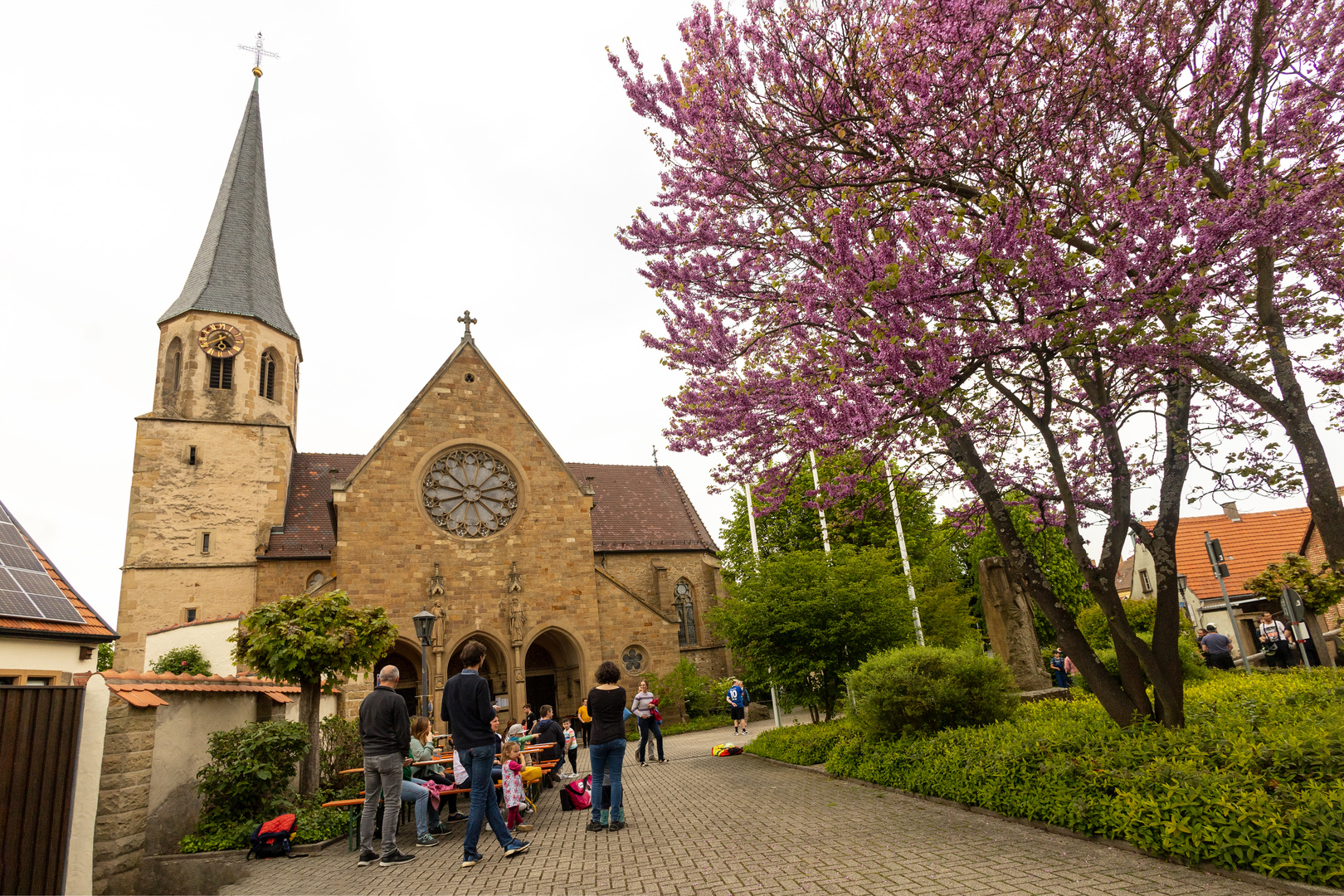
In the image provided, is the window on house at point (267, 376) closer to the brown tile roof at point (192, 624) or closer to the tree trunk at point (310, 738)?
the brown tile roof at point (192, 624)

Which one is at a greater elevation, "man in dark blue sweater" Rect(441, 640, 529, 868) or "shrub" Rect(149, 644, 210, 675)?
"shrub" Rect(149, 644, 210, 675)

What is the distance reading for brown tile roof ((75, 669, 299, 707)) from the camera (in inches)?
286

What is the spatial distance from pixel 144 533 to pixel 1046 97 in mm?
29316

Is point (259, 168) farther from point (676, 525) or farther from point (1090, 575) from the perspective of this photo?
point (1090, 575)

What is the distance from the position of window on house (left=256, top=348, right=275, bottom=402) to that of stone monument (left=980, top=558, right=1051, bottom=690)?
90.0 ft


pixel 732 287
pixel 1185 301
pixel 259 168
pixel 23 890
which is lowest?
pixel 23 890

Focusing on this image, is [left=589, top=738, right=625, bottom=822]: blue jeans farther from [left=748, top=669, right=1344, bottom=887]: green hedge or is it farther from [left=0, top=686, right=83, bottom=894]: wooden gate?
[left=0, top=686, right=83, bottom=894]: wooden gate

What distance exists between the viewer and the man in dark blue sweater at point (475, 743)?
6398 mm

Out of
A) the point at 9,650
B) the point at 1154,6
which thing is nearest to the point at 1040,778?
the point at 1154,6

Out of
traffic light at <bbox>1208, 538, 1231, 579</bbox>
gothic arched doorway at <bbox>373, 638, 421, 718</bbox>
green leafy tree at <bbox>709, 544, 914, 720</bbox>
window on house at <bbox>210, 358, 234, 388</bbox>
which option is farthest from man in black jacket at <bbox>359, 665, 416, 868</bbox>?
window on house at <bbox>210, 358, 234, 388</bbox>

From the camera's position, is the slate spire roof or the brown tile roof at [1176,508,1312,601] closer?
the brown tile roof at [1176,508,1312,601]

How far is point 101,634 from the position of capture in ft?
33.8

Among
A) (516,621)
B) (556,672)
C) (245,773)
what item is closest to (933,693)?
(245,773)

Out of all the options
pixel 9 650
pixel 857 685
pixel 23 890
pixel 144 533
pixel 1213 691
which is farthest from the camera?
pixel 144 533
